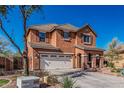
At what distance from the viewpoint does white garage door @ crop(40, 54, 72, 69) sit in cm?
2550

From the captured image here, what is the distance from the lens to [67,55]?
27953mm

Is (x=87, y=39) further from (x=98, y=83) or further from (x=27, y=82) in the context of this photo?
(x=27, y=82)

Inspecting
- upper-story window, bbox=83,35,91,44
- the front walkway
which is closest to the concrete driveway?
the front walkway

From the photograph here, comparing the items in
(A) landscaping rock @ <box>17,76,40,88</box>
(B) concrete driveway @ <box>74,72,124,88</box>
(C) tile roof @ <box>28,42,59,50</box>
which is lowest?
(B) concrete driveway @ <box>74,72,124,88</box>

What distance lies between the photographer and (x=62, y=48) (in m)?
Answer: 27.8

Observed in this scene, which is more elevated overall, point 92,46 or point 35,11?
point 35,11

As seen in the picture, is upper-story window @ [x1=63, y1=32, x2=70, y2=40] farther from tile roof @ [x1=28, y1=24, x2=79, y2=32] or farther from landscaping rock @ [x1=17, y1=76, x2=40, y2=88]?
landscaping rock @ [x1=17, y1=76, x2=40, y2=88]

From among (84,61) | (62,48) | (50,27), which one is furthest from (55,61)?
(50,27)

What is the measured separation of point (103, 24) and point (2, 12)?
46.2 ft

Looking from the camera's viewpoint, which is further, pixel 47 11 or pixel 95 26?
pixel 95 26

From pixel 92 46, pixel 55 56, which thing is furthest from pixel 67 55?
pixel 92 46

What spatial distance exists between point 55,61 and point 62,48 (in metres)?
2.29

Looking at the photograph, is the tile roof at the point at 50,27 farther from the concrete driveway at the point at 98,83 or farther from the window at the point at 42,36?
the concrete driveway at the point at 98,83
